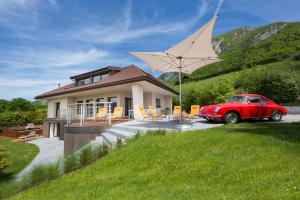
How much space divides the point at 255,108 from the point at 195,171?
791 cm

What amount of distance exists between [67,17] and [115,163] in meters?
12.6

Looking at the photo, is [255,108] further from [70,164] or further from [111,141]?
[70,164]

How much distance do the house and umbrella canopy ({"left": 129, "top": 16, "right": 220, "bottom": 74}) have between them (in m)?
4.61

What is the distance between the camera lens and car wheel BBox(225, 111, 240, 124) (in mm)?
11961

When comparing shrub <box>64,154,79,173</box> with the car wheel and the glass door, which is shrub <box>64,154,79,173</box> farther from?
the glass door

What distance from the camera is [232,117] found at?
12.1 meters

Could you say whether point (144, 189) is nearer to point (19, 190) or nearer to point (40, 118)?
point (19, 190)

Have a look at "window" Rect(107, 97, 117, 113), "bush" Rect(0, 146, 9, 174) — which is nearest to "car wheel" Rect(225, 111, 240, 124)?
"bush" Rect(0, 146, 9, 174)

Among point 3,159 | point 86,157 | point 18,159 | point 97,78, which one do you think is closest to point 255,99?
point 86,157

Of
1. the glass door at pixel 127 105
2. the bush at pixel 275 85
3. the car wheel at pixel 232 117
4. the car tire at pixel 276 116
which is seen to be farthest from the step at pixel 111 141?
the bush at pixel 275 85

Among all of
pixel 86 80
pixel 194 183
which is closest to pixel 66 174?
pixel 194 183

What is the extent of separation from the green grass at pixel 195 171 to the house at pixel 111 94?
1116 cm

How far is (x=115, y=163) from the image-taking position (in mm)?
7047

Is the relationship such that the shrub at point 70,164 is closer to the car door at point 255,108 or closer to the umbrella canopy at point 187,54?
the umbrella canopy at point 187,54
